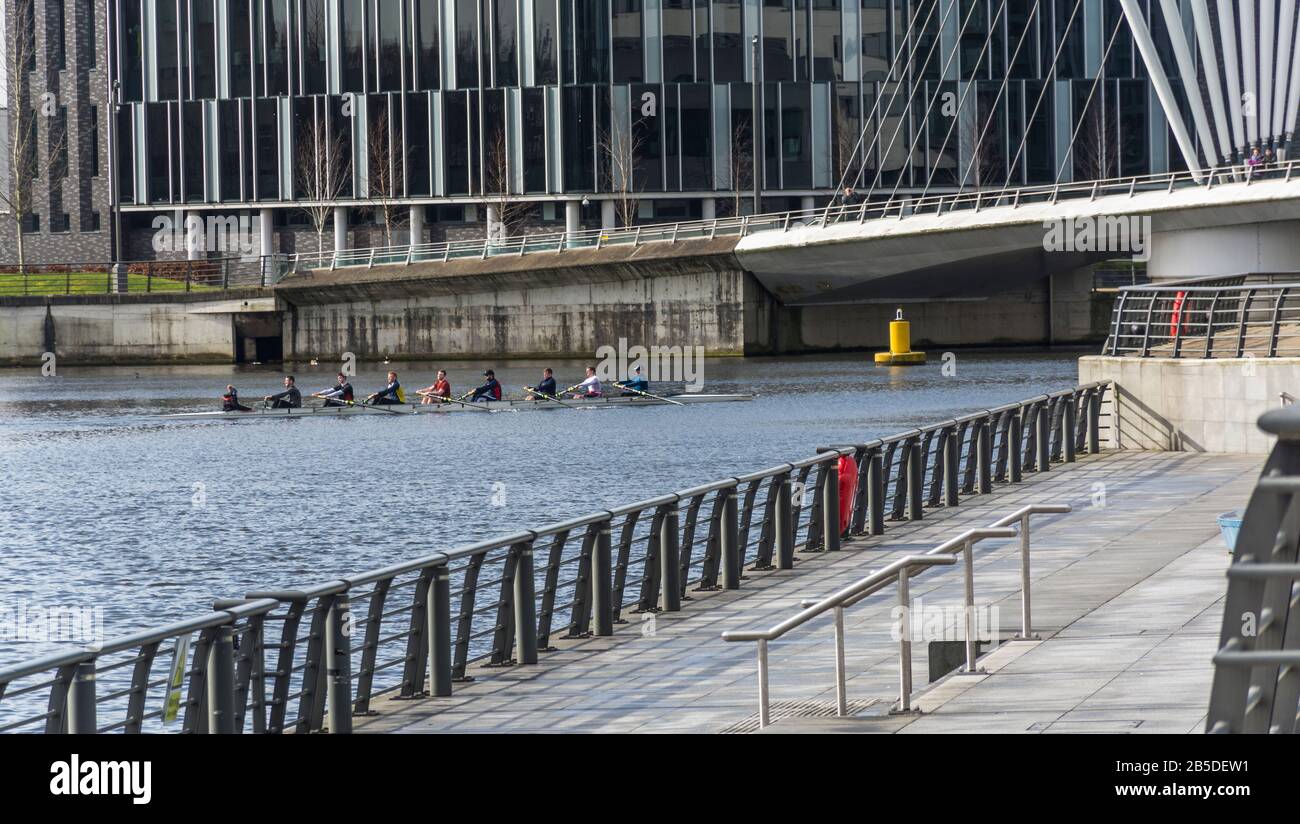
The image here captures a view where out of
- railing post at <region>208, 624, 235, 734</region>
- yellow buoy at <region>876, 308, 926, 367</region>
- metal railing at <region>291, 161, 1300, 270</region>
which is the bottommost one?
railing post at <region>208, 624, 235, 734</region>

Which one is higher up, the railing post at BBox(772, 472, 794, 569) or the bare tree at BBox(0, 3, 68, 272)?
the bare tree at BBox(0, 3, 68, 272)

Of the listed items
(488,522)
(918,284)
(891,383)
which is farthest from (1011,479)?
(918,284)

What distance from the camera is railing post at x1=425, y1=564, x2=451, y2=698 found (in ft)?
41.7

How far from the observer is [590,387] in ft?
176

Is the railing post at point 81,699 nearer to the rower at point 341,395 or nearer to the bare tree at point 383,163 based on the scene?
the rower at point 341,395

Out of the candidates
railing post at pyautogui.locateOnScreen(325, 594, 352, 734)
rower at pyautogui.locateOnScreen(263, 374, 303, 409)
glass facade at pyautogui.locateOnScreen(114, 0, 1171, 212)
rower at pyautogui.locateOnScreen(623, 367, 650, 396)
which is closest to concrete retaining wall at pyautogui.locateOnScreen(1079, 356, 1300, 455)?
railing post at pyautogui.locateOnScreen(325, 594, 352, 734)

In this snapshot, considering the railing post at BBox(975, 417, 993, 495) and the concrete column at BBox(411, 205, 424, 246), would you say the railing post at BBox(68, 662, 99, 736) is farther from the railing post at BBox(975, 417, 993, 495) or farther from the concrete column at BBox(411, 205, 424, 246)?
the concrete column at BBox(411, 205, 424, 246)

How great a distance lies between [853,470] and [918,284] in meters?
51.3

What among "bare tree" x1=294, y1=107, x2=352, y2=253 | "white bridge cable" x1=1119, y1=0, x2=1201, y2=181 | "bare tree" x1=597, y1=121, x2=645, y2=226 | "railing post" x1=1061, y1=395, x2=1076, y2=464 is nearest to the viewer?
"railing post" x1=1061, y1=395, x2=1076, y2=464

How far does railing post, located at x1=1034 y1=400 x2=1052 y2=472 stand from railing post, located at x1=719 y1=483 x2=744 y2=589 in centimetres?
1071
